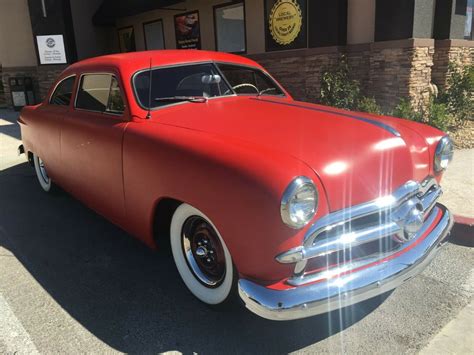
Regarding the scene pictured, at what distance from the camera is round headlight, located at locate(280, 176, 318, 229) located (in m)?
2.01

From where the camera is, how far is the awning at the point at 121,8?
1206cm

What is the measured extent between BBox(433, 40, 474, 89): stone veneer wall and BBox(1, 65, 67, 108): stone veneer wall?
11243 mm

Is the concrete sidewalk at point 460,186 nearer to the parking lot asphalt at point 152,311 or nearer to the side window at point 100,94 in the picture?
the parking lot asphalt at point 152,311

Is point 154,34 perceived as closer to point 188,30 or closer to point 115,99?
point 188,30

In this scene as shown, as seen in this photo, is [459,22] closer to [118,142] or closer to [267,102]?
[267,102]

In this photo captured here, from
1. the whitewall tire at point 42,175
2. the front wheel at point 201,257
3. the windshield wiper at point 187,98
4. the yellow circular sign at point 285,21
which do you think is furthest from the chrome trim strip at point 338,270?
the yellow circular sign at point 285,21

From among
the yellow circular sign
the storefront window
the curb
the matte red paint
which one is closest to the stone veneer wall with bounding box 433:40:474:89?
the yellow circular sign

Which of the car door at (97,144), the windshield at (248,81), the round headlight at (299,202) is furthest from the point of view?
the windshield at (248,81)

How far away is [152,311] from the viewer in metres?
2.73

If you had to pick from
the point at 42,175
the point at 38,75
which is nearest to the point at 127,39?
the point at 38,75

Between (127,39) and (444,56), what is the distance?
443 inches

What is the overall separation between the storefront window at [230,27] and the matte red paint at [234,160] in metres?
7.67

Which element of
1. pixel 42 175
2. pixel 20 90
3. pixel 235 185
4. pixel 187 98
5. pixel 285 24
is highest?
pixel 285 24

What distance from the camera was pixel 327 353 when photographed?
2316 millimetres
